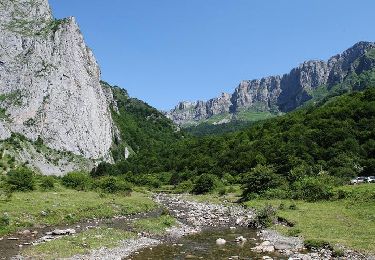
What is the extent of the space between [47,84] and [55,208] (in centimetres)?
12758

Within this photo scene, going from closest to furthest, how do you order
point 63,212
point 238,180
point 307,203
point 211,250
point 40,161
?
point 211,250, point 63,212, point 307,203, point 238,180, point 40,161

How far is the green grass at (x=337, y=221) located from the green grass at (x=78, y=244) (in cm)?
1639

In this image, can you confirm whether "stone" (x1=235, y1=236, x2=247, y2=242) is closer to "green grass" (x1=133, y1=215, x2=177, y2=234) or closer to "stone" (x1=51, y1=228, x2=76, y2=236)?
"green grass" (x1=133, y1=215, x2=177, y2=234)

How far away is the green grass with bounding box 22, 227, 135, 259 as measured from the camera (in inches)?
1120

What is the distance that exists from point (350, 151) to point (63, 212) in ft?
216

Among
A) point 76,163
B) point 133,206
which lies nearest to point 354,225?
point 133,206

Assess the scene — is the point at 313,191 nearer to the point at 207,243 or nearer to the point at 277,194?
the point at 277,194

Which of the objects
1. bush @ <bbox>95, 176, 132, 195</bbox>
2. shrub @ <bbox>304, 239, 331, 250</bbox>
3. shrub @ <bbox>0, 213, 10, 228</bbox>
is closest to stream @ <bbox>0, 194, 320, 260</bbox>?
shrub @ <bbox>304, 239, 331, 250</bbox>

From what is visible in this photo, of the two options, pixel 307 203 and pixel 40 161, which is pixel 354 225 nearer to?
pixel 307 203

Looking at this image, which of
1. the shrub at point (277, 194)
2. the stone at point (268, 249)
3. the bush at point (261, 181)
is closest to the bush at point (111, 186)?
the bush at point (261, 181)

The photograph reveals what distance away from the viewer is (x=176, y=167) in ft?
470

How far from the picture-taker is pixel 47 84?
163000 mm

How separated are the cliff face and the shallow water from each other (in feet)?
384

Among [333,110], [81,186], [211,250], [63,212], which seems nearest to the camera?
[211,250]
